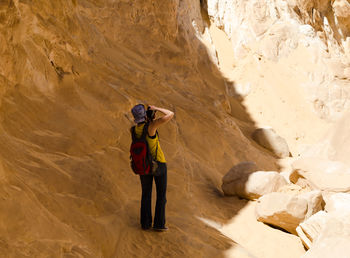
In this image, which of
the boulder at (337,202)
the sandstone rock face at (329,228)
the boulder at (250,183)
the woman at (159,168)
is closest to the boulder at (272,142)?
the boulder at (250,183)

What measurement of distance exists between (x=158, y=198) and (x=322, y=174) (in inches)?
125

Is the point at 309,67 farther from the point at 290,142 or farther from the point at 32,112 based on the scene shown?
the point at 32,112

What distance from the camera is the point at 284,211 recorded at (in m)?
4.71

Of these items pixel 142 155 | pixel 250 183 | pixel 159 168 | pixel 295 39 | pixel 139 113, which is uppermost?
pixel 295 39

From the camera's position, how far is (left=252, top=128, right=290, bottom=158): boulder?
9.83m

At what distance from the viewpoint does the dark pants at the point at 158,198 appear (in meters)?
3.48

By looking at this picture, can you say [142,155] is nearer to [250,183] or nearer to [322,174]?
[250,183]

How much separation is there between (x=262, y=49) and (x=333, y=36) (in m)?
4.11

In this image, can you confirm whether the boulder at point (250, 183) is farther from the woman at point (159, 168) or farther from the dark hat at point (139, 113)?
the dark hat at point (139, 113)

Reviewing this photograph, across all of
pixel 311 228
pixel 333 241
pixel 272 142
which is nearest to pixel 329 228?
pixel 333 241

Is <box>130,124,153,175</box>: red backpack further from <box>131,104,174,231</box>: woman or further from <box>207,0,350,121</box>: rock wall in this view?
<box>207,0,350,121</box>: rock wall

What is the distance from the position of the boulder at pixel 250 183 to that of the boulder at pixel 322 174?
302 mm

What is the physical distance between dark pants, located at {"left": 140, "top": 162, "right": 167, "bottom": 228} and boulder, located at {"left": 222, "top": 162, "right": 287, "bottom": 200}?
8.09ft

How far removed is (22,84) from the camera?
425 cm
